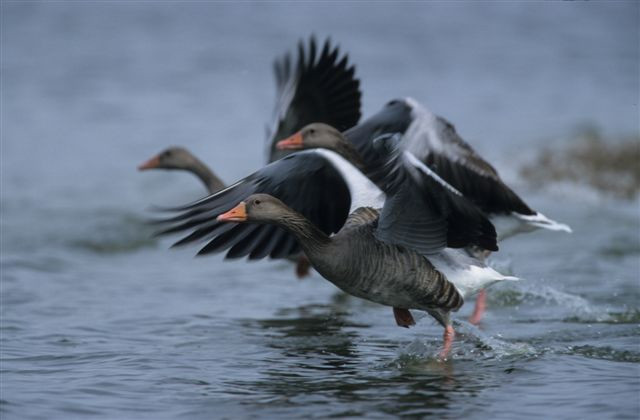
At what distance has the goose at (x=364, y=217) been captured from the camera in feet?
22.5

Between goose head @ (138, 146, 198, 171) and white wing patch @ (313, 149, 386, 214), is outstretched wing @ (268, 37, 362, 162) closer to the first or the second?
goose head @ (138, 146, 198, 171)

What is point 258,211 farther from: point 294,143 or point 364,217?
point 294,143

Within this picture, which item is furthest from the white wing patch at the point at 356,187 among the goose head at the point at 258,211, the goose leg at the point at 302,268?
the goose leg at the point at 302,268

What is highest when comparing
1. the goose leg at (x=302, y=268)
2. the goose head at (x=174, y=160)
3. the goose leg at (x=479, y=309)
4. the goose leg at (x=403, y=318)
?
the goose head at (x=174, y=160)

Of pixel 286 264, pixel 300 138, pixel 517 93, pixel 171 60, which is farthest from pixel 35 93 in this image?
pixel 300 138

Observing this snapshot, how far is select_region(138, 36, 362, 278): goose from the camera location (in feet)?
33.7

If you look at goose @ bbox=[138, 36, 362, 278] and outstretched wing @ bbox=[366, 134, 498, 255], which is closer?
outstretched wing @ bbox=[366, 134, 498, 255]

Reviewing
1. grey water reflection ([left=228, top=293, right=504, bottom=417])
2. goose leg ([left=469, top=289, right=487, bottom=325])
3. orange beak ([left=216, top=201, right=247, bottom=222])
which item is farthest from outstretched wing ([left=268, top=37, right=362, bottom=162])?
orange beak ([left=216, top=201, right=247, bottom=222])

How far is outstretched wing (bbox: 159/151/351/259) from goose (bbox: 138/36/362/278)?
1.98 m

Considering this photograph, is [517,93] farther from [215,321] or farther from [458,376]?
[458,376]

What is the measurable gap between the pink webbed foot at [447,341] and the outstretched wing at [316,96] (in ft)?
10.4

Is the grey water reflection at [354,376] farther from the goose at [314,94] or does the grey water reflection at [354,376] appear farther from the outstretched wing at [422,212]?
the goose at [314,94]

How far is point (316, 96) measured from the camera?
10539 mm

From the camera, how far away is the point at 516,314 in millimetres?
9172
